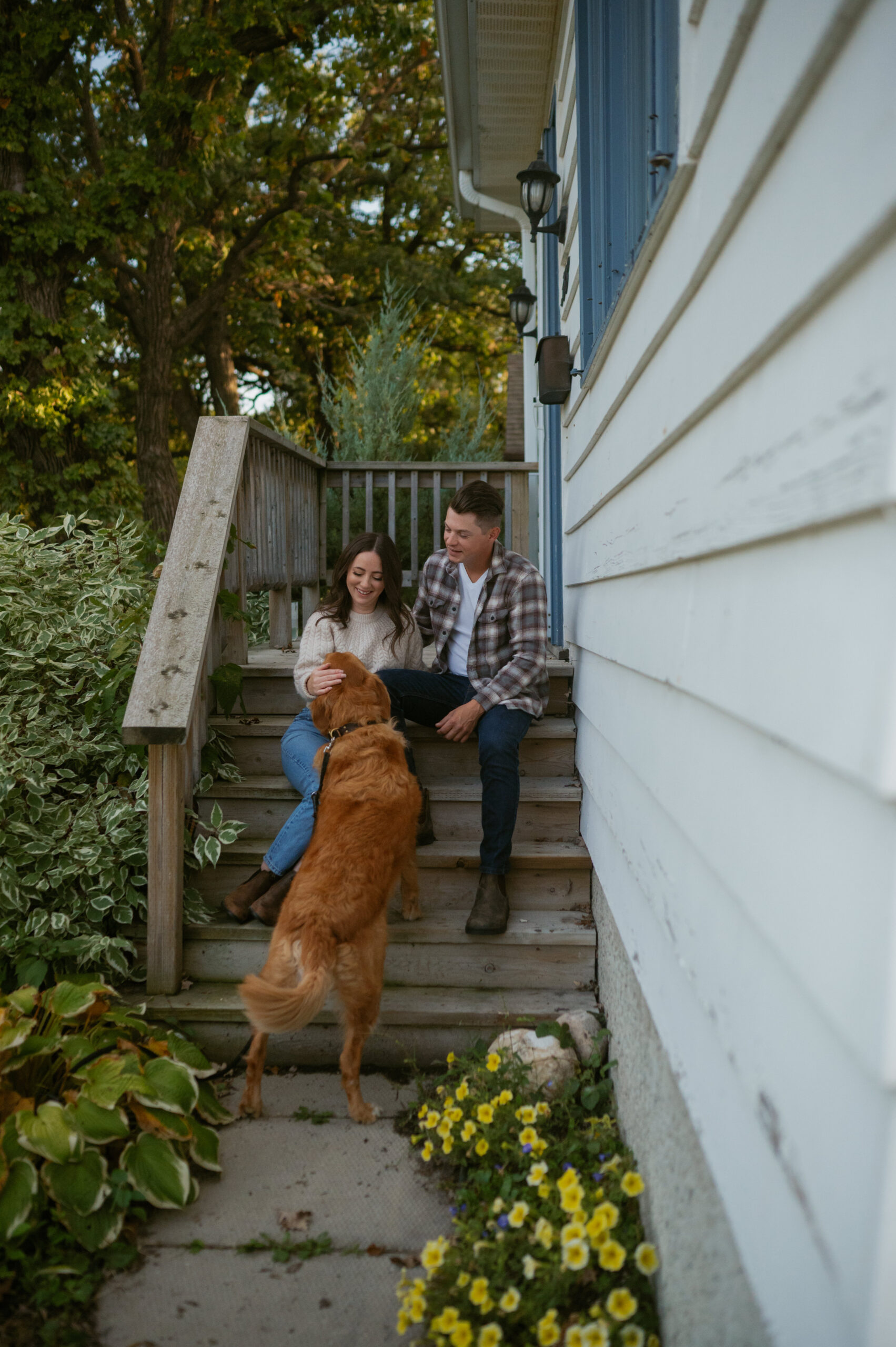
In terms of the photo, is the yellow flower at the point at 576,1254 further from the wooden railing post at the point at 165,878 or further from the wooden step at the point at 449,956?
the wooden railing post at the point at 165,878

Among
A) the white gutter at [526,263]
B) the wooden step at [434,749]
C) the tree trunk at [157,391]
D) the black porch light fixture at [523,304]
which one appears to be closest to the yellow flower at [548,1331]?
the wooden step at [434,749]

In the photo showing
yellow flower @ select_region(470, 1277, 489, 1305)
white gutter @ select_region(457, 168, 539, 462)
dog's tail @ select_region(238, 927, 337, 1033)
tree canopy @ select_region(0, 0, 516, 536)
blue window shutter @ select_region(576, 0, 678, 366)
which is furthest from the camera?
tree canopy @ select_region(0, 0, 516, 536)

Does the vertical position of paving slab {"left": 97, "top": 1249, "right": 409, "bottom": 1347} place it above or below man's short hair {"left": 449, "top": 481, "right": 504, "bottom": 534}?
below

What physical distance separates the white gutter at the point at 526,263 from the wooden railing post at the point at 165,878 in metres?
4.23

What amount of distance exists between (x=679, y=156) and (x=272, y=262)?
51.5 feet

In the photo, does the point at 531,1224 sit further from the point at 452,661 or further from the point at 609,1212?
the point at 452,661

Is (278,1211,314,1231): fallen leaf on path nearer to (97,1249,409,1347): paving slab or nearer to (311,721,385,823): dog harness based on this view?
(97,1249,409,1347): paving slab

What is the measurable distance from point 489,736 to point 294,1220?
→ 5.44 feet

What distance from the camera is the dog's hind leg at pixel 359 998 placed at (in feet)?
8.58

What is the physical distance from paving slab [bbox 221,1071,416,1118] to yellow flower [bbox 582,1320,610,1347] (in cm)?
119

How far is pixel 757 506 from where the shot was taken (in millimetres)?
1205

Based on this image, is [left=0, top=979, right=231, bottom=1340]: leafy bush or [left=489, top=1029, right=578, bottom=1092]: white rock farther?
[left=489, top=1029, right=578, bottom=1092]: white rock

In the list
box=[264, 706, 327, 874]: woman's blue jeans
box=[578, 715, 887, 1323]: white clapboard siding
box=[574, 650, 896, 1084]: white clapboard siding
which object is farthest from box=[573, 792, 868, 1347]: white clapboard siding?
box=[264, 706, 327, 874]: woman's blue jeans

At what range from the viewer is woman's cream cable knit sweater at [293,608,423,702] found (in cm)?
367
